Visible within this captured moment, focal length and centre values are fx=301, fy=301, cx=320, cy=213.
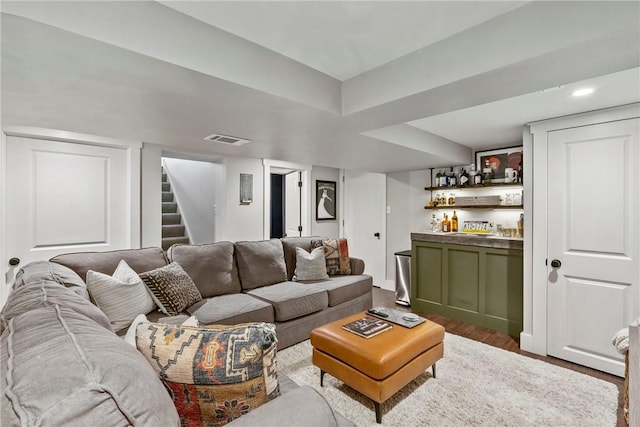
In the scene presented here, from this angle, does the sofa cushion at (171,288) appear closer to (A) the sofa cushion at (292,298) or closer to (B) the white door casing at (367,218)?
(A) the sofa cushion at (292,298)

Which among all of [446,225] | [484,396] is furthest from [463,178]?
[484,396]

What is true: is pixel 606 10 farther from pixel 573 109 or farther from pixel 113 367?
pixel 113 367

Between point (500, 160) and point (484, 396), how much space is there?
2868 millimetres

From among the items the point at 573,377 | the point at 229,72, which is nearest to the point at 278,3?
the point at 229,72

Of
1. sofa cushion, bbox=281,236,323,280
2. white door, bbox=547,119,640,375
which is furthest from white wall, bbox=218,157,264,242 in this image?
white door, bbox=547,119,640,375

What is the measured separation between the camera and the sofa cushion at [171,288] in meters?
2.29

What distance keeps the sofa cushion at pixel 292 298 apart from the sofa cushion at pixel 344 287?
0.34 ft

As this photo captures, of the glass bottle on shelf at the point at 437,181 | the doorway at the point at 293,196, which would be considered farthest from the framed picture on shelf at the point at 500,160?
the doorway at the point at 293,196

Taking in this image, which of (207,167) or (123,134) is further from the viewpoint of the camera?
(207,167)

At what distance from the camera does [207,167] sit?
479cm

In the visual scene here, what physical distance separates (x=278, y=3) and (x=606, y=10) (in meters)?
1.26

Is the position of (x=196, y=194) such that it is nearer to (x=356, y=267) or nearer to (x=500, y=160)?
(x=356, y=267)

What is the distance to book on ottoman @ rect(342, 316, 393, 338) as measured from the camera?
6.92 feet

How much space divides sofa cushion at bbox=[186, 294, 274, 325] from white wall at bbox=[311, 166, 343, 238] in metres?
2.66
